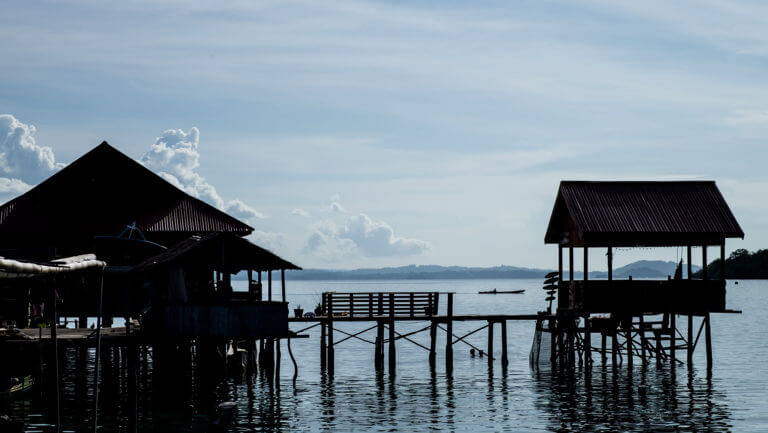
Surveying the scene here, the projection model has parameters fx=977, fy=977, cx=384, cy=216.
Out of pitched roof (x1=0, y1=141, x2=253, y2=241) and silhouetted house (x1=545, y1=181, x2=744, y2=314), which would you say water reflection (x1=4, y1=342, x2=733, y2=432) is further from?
pitched roof (x1=0, y1=141, x2=253, y2=241)

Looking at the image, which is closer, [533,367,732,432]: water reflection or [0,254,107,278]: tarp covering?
[0,254,107,278]: tarp covering

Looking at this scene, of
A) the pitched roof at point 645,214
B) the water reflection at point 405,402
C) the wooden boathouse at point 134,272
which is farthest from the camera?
the pitched roof at point 645,214

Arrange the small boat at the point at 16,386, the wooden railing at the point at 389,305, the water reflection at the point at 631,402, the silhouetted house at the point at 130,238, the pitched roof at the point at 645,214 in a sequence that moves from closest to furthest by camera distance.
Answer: the water reflection at the point at 631,402 → the small boat at the point at 16,386 → the silhouetted house at the point at 130,238 → the pitched roof at the point at 645,214 → the wooden railing at the point at 389,305

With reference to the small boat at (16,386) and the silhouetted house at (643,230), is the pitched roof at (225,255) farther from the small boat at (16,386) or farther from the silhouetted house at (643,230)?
the silhouetted house at (643,230)

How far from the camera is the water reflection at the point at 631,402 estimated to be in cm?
3219

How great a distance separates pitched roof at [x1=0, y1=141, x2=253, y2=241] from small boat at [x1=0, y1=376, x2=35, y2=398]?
957cm


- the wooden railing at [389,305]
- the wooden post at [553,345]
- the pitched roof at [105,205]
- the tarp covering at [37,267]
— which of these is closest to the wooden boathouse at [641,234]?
the wooden post at [553,345]

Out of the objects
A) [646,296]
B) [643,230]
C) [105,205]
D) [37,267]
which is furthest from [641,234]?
[37,267]

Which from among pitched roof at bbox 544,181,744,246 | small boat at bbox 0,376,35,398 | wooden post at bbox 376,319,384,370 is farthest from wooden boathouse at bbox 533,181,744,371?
small boat at bbox 0,376,35,398

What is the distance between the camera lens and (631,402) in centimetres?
3694

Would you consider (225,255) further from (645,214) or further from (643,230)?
(645,214)

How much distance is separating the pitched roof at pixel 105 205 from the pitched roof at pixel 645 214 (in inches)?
616

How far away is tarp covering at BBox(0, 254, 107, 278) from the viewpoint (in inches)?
638

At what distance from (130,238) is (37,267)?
80.6 ft
